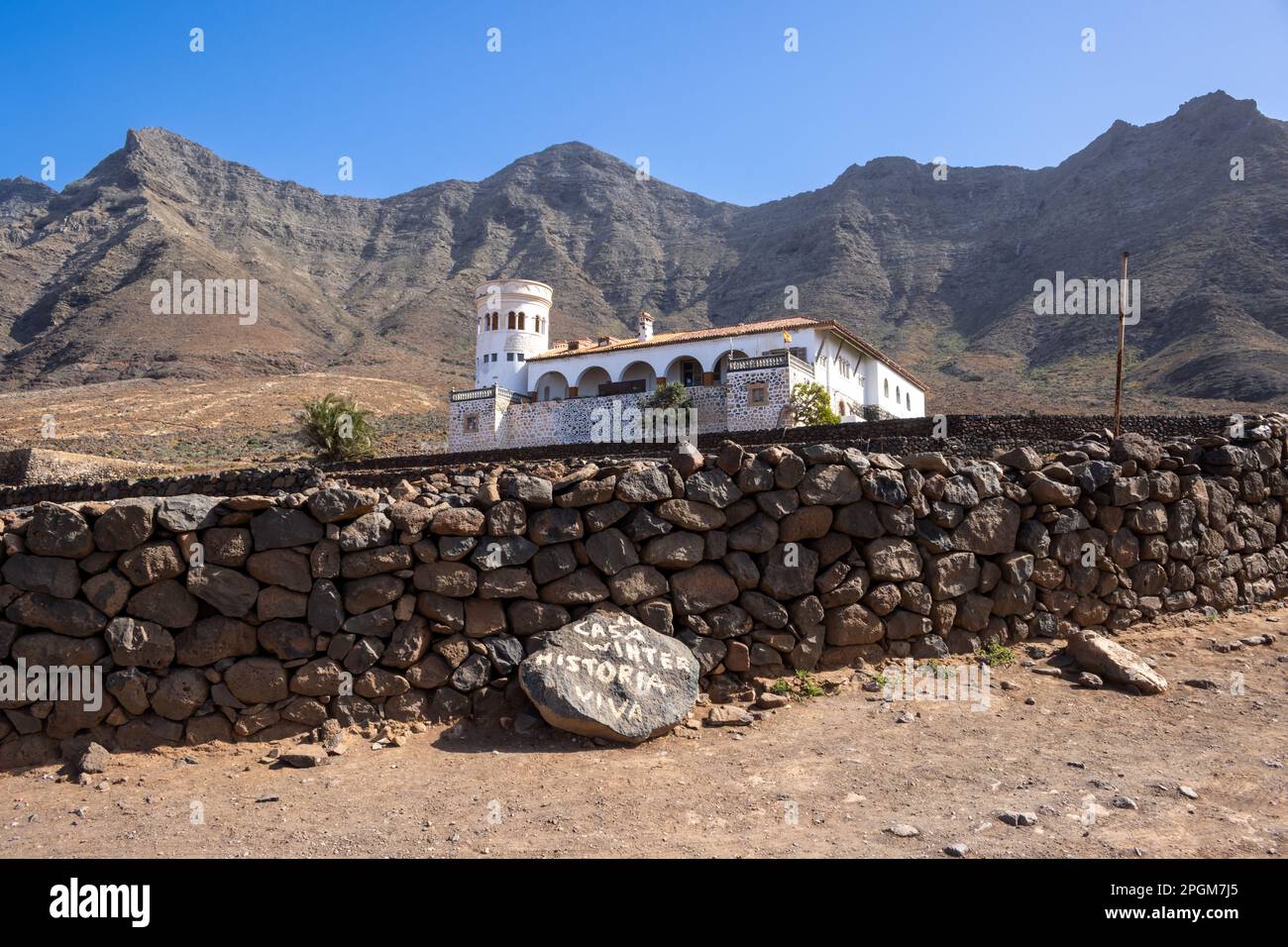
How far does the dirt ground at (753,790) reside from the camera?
4926 mm

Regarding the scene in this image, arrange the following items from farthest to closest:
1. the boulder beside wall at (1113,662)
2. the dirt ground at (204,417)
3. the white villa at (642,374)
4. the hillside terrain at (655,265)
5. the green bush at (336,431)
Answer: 1. the hillside terrain at (655,265)
2. the dirt ground at (204,417)
3. the white villa at (642,374)
4. the green bush at (336,431)
5. the boulder beside wall at (1113,662)

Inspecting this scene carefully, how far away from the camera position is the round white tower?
4694 cm

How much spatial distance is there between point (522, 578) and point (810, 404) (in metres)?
Result: 30.9

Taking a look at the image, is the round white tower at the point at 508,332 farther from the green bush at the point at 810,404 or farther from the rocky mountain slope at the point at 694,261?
the rocky mountain slope at the point at 694,261

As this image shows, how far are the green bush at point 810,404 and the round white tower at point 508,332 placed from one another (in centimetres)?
1575

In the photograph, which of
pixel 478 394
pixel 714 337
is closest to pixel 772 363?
pixel 714 337

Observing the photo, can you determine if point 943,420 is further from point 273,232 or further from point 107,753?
point 273,232

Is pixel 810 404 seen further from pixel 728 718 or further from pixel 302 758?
pixel 302 758

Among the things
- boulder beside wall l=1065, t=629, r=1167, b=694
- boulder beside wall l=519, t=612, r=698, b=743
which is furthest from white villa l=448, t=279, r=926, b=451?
boulder beside wall l=519, t=612, r=698, b=743

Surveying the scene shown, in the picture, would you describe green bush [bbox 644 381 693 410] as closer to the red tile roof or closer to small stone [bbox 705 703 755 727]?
the red tile roof

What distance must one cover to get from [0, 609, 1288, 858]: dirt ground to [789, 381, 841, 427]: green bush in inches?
1158

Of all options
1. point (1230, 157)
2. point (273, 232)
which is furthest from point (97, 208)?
point (1230, 157)

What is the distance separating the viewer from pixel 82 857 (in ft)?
15.7

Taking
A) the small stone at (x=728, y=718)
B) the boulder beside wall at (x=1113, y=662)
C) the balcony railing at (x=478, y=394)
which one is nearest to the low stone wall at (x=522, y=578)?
the small stone at (x=728, y=718)
